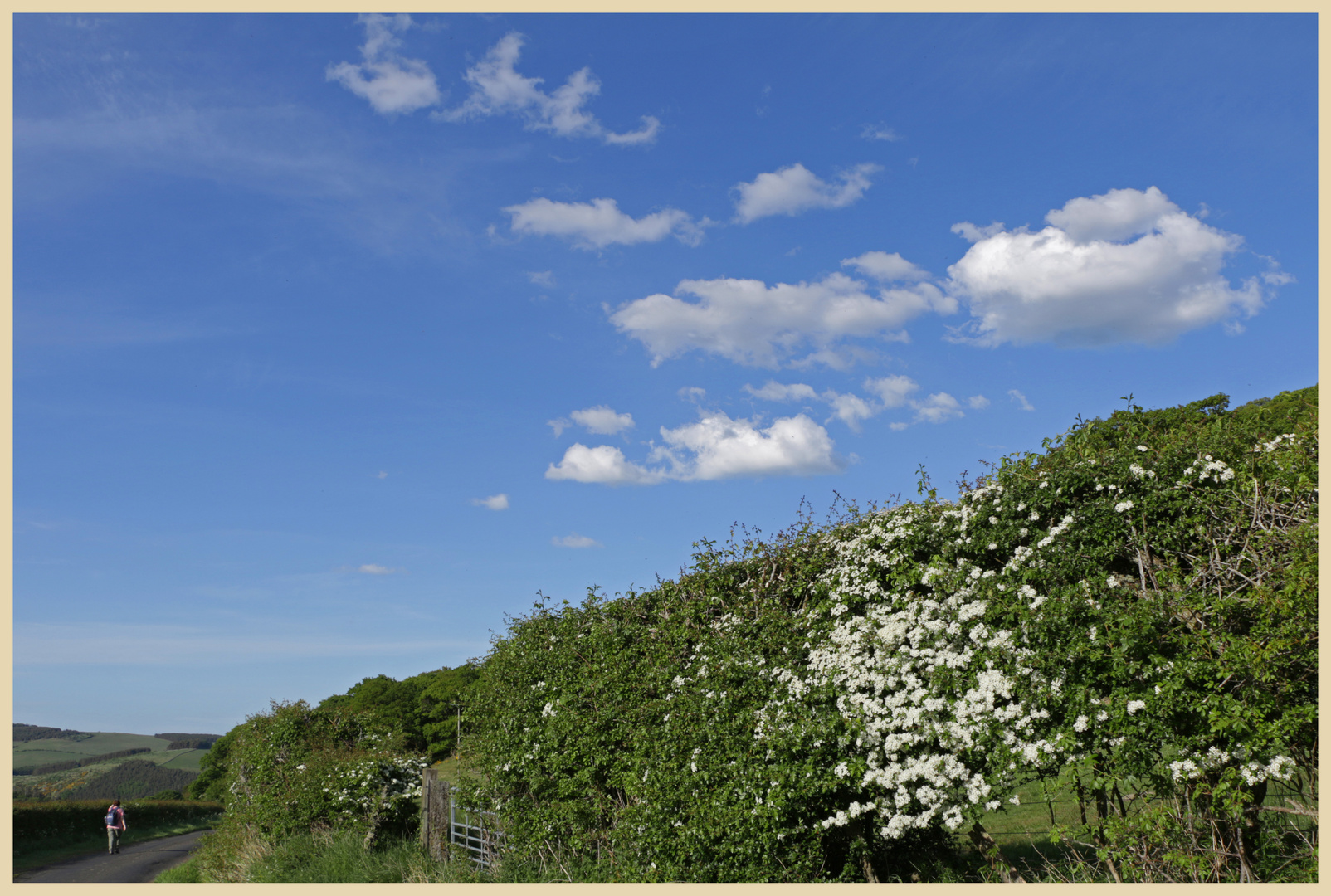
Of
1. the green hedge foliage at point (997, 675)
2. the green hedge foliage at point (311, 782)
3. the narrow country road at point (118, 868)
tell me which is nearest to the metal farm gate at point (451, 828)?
the green hedge foliage at point (311, 782)

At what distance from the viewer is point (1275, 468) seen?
6828 millimetres

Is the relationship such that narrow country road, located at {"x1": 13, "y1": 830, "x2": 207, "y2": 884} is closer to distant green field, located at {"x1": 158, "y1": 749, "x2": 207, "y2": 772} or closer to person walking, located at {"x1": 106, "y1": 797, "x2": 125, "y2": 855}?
person walking, located at {"x1": 106, "y1": 797, "x2": 125, "y2": 855}

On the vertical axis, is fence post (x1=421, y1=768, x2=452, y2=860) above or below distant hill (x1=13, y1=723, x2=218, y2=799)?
above

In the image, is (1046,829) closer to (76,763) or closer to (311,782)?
(311,782)

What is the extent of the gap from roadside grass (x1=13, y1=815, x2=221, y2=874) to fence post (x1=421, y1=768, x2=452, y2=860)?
14724 mm

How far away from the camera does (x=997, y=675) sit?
21.9 ft

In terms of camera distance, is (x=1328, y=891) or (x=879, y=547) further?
(x=879, y=547)

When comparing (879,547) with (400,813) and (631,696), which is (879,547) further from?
(400,813)

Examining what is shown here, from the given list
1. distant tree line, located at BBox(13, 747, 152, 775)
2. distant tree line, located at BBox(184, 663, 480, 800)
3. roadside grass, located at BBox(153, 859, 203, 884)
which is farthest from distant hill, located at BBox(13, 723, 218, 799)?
roadside grass, located at BBox(153, 859, 203, 884)

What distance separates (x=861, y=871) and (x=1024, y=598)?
10.4 ft

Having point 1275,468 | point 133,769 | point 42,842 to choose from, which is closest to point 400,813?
point 1275,468

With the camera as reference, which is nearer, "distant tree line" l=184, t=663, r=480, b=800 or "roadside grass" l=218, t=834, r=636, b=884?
"roadside grass" l=218, t=834, r=636, b=884

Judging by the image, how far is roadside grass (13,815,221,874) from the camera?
86.4 ft

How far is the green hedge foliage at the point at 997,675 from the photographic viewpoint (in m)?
6.09
